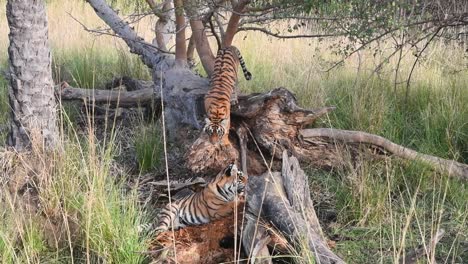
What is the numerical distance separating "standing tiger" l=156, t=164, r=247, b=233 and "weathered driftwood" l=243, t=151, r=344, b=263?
0.11m

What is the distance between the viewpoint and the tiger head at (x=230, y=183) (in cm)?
381

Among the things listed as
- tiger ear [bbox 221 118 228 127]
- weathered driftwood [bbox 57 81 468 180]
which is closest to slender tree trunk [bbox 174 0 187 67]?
weathered driftwood [bbox 57 81 468 180]

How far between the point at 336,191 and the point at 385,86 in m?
2.02

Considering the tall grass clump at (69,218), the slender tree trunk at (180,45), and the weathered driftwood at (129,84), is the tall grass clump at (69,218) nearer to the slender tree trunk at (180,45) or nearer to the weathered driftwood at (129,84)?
the slender tree trunk at (180,45)

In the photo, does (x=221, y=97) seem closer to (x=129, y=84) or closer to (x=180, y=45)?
(x=180, y=45)

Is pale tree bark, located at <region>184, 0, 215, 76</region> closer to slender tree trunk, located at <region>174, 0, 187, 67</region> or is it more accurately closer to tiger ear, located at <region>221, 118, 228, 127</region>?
slender tree trunk, located at <region>174, 0, 187, 67</region>

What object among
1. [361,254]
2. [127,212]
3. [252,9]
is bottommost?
[361,254]

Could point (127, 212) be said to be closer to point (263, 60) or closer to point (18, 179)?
point (18, 179)

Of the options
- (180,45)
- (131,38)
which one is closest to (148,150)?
(180,45)

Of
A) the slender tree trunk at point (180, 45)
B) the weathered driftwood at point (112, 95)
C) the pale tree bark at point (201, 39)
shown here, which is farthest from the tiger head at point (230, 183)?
the weathered driftwood at point (112, 95)

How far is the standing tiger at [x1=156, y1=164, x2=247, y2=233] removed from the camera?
3809mm

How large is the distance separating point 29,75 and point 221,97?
1340 millimetres

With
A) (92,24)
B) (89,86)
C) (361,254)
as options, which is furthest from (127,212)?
(92,24)

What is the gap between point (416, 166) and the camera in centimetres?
442
